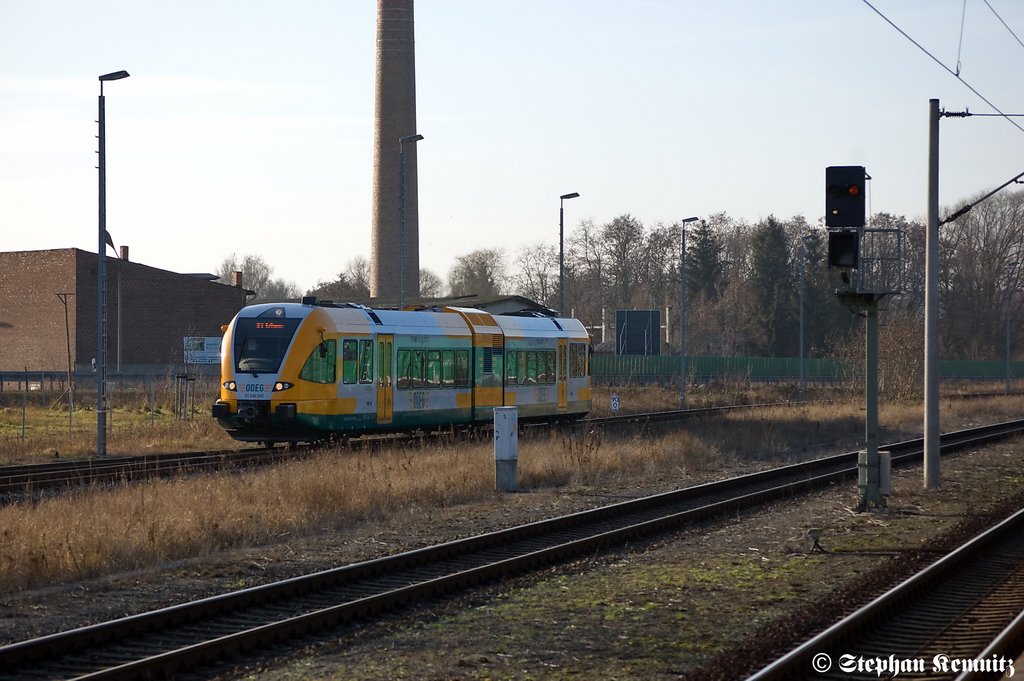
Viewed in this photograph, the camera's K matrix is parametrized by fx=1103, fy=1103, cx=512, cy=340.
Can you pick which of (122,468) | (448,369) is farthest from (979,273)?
(122,468)

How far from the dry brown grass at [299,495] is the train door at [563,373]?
349 cm

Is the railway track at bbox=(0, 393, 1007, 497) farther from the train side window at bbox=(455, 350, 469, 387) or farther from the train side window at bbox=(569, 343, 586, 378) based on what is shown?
the train side window at bbox=(569, 343, 586, 378)

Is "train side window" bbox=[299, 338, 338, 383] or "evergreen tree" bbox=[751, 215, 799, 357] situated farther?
"evergreen tree" bbox=[751, 215, 799, 357]

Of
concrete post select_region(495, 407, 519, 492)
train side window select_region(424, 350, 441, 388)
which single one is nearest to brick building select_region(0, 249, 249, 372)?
train side window select_region(424, 350, 441, 388)

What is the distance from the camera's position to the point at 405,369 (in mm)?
24078

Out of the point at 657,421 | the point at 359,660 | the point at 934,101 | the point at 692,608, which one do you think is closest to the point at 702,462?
the point at 934,101

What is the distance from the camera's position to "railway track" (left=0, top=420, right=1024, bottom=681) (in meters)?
7.47

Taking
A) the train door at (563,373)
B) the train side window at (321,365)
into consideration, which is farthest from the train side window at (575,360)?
the train side window at (321,365)

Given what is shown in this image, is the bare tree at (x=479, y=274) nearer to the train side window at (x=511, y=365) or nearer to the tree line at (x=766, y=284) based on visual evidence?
the tree line at (x=766, y=284)

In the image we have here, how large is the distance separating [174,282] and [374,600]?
59.0m

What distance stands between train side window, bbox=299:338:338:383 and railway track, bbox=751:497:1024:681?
519 inches

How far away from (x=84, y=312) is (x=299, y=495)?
50297 millimetres

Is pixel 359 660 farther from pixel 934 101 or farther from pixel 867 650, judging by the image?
pixel 934 101

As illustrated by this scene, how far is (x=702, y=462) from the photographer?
2266cm
